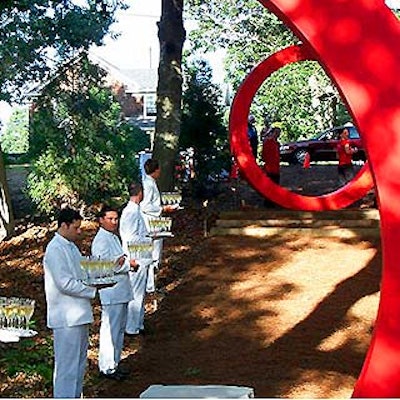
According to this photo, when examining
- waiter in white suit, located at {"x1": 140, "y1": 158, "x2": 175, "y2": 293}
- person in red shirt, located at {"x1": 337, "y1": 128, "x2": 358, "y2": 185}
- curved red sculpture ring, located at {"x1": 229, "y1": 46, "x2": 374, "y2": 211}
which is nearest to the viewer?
waiter in white suit, located at {"x1": 140, "y1": 158, "x2": 175, "y2": 293}

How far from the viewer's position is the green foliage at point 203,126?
59.5 ft

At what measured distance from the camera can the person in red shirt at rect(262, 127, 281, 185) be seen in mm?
16531

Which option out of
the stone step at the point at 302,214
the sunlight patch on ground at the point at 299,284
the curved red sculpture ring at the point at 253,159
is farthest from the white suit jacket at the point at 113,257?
the curved red sculpture ring at the point at 253,159

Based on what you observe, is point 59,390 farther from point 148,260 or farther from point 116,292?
point 148,260

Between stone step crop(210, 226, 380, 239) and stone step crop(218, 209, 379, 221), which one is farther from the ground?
stone step crop(218, 209, 379, 221)

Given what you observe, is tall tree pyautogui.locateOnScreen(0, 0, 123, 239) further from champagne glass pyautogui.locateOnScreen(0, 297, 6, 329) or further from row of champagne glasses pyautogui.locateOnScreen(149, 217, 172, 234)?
champagne glass pyautogui.locateOnScreen(0, 297, 6, 329)

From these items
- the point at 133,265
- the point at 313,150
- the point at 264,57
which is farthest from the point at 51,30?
the point at 264,57

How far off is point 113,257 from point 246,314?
367cm

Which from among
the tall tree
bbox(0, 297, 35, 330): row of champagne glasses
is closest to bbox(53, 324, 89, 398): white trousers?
bbox(0, 297, 35, 330): row of champagne glasses

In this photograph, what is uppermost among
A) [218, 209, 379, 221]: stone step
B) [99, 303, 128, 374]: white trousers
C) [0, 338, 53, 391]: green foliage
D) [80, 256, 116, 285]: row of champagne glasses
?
[80, 256, 116, 285]: row of champagne glasses

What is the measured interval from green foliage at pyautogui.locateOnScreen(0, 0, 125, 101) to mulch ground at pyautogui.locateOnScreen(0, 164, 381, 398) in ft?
22.8

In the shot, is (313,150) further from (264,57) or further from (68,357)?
(68,357)

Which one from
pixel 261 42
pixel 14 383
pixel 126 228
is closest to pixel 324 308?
pixel 126 228

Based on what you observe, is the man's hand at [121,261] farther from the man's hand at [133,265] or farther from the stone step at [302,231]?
the stone step at [302,231]
